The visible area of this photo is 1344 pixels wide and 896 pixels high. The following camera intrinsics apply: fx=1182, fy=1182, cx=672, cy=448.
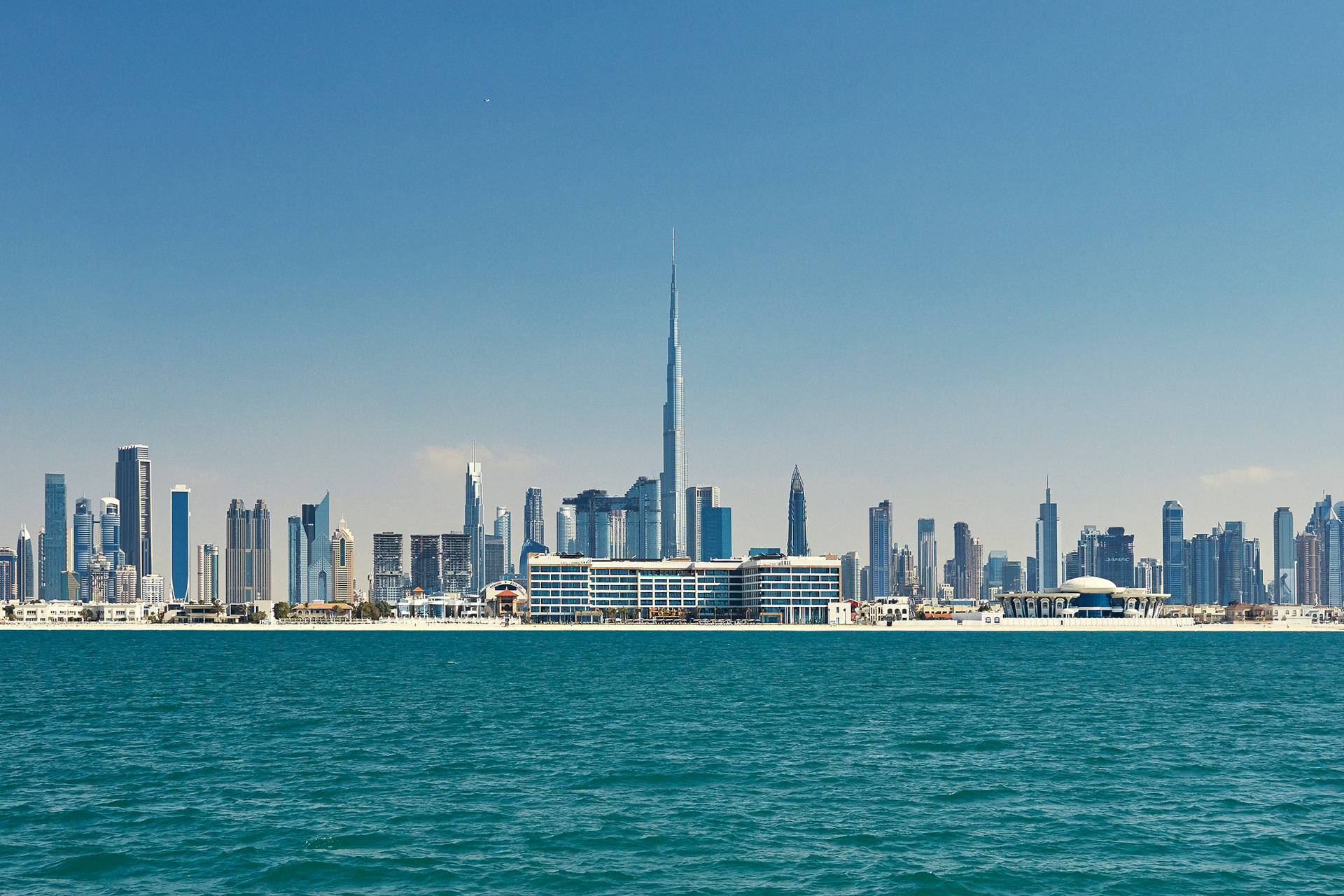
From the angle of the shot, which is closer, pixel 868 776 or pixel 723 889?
pixel 723 889

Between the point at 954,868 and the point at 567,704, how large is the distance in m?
56.6

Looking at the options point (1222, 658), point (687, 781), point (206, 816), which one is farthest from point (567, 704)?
point (1222, 658)

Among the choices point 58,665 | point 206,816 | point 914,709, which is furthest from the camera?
point 58,665

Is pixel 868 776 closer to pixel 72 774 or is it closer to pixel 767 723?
pixel 767 723

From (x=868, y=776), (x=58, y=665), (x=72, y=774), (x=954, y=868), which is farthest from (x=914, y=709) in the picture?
(x=58, y=665)

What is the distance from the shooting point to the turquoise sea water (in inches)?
1433

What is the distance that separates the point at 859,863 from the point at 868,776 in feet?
55.1

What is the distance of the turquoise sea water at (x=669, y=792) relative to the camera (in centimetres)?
3641

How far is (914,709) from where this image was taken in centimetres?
8619

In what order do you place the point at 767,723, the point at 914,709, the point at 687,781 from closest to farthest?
the point at 687,781 < the point at 767,723 < the point at 914,709

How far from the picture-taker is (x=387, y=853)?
126ft

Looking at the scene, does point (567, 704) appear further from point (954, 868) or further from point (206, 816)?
point (954, 868)

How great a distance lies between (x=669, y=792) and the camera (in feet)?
164

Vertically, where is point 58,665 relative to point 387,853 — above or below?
below
